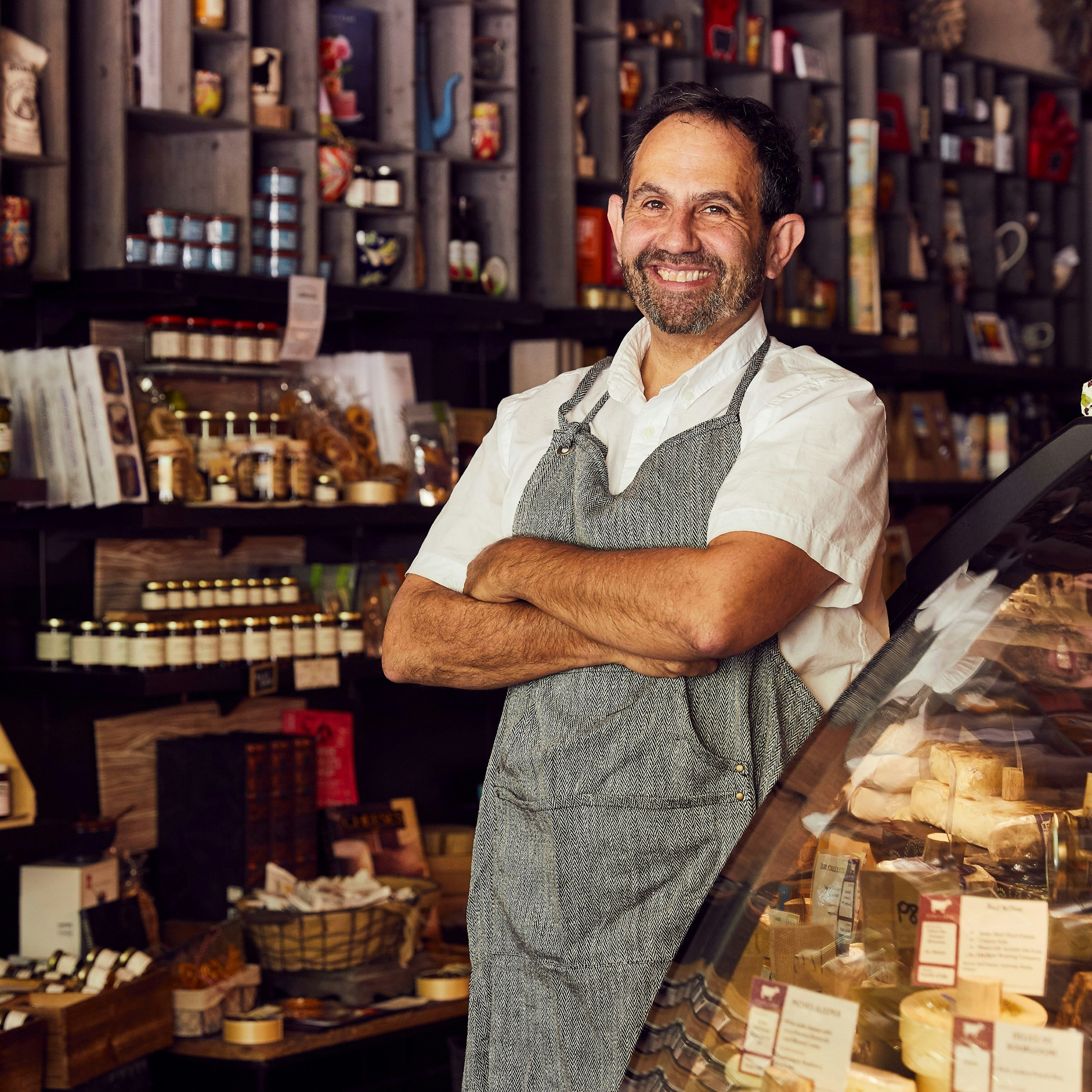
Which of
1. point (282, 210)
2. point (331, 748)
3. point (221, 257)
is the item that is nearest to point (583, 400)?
point (221, 257)

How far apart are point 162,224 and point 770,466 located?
2.04 m

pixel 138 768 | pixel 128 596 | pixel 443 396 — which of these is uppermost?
pixel 443 396

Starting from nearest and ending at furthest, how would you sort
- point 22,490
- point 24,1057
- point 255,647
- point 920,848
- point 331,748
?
point 920,848, point 24,1057, point 22,490, point 255,647, point 331,748

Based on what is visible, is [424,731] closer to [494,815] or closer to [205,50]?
[205,50]

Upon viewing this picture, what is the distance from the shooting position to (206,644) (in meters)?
3.12

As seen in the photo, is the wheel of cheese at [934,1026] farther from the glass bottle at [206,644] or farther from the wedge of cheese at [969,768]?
the glass bottle at [206,644]

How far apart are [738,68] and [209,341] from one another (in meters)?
2.04

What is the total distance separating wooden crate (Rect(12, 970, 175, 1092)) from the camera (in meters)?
2.62

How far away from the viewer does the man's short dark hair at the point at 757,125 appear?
64.5 inches

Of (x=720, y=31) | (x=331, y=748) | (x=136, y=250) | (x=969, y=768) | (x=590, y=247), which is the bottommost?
(x=331, y=748)

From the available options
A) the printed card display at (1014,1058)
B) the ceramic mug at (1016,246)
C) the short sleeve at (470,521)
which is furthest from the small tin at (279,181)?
the ceramic mug at (1016,246)

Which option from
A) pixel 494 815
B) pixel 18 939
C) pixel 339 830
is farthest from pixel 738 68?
pixel 494 815

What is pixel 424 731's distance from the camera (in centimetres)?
411

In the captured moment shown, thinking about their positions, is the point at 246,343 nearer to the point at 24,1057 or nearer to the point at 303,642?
the point at 303,642
